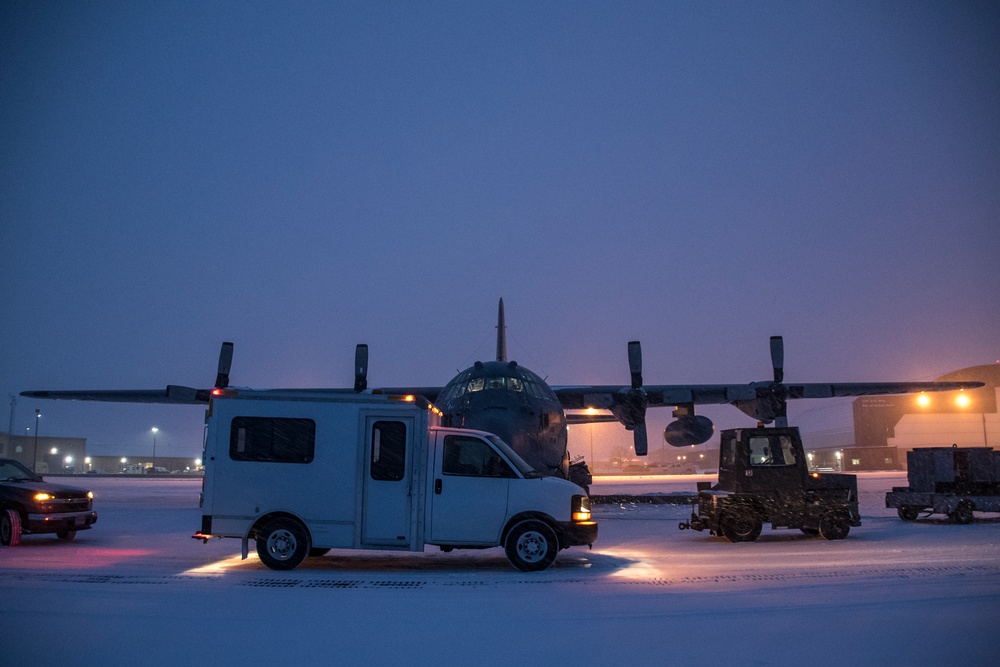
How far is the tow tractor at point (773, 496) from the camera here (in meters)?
15.4

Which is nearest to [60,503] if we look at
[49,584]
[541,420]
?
[49,584]

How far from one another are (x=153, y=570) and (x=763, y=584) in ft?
25.9

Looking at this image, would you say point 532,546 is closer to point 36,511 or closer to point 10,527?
point 36,511

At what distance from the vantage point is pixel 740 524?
1538 centimetres

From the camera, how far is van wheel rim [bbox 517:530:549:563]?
1094 centimetres

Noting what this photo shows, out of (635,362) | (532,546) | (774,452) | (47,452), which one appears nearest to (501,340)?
(635,362)

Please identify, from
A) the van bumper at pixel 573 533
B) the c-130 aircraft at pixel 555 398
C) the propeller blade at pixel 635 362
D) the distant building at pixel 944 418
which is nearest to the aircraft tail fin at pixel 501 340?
the c-130 aircraft at pixel 555 398

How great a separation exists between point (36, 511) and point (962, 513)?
20022mm

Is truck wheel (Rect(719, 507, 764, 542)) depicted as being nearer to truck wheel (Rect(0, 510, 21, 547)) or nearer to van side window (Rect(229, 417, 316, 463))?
van side window (Rect(229, 417, 316, 463))

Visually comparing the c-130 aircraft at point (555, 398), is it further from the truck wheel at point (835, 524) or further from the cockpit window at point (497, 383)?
the truck wheel at point (835, 524)

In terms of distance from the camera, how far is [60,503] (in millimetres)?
14570

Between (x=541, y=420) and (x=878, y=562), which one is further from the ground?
(x=541, y=420)

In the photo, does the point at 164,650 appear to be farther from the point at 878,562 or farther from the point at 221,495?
the point at 878,562

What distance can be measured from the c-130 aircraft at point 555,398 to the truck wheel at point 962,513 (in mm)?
4597
